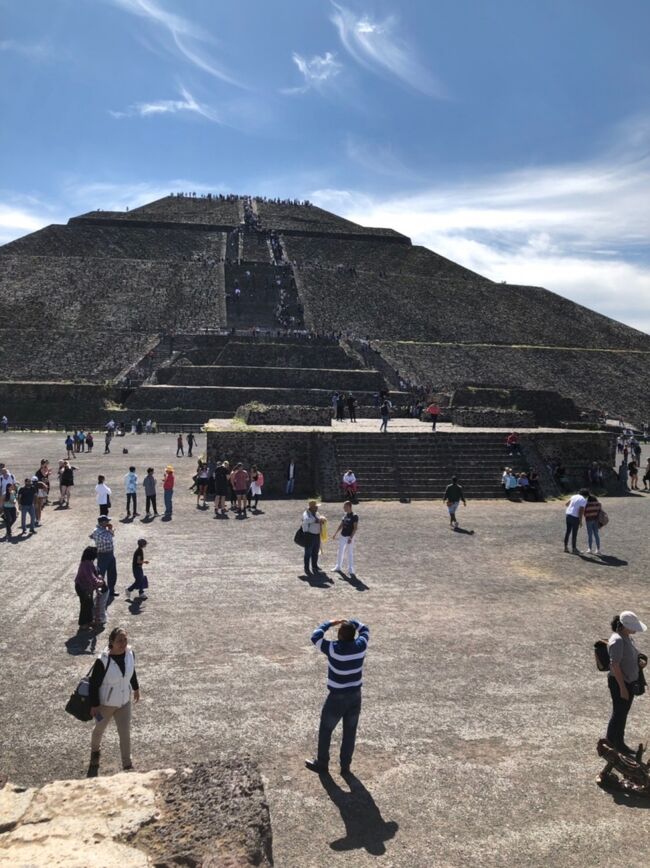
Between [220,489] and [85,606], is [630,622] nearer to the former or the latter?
[85,606]

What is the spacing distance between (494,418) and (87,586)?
54.7ft

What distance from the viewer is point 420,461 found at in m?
17.8

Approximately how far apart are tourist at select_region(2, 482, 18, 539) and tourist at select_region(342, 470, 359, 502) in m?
6.55

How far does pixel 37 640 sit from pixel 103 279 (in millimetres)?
48970


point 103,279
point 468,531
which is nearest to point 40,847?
point 468,531

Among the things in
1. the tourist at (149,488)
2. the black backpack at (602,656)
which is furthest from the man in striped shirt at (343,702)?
the tourist at (149,488)

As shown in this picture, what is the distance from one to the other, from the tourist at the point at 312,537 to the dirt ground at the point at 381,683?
8.9 inches

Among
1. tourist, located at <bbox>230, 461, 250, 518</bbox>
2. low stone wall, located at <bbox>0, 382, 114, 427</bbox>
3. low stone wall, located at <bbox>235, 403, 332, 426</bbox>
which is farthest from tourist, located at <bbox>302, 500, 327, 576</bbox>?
low stone wall, located at <bbox>0, 382, 114, 427</bbox>

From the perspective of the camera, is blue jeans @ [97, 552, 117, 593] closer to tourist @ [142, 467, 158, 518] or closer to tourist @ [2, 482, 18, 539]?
tourist @ [2, 482, 18, 539]

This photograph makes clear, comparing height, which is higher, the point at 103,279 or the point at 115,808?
the point at 103,279

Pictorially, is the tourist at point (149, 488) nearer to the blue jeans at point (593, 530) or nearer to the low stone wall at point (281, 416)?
the low stone wall at point (281, 416)

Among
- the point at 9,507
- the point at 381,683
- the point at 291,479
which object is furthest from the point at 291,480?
the point at 381,683

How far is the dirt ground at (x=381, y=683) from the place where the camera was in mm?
4352

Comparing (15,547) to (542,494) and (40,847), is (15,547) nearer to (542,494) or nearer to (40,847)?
(40,847)
